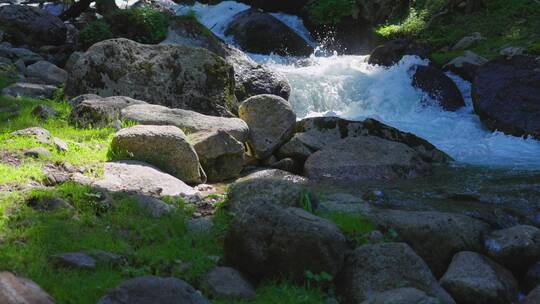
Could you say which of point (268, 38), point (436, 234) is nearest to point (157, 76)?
point (436, 234)

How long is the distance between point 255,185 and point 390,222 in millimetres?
1765

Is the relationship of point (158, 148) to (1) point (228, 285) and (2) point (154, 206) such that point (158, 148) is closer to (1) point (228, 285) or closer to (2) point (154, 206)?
(2) point (154, 206)

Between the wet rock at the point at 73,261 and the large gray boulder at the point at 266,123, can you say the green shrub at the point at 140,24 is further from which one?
the wet rock at the point at 73,261

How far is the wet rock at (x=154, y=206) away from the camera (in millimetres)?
7109

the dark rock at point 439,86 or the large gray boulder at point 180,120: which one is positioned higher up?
the large gray boulder at point 180,120

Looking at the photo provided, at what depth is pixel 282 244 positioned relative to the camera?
5.89m

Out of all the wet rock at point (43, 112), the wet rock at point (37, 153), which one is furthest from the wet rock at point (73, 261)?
the wet rock at point (43, 112)

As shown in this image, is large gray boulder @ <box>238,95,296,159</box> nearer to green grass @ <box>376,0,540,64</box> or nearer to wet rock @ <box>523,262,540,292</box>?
wet rock @ <box>523,262,540,292</box>

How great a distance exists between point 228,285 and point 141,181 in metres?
2.98

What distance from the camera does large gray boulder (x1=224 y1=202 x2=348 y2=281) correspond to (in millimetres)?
5879

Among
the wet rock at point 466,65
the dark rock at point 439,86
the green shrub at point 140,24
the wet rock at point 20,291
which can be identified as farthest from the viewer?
the wet rock at point 466,65

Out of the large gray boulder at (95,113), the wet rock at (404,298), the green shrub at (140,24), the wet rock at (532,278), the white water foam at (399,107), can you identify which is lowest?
the white water foam at (399,107)

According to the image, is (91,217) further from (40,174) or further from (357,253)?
(357,253)

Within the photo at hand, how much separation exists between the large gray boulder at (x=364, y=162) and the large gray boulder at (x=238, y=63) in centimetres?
405
